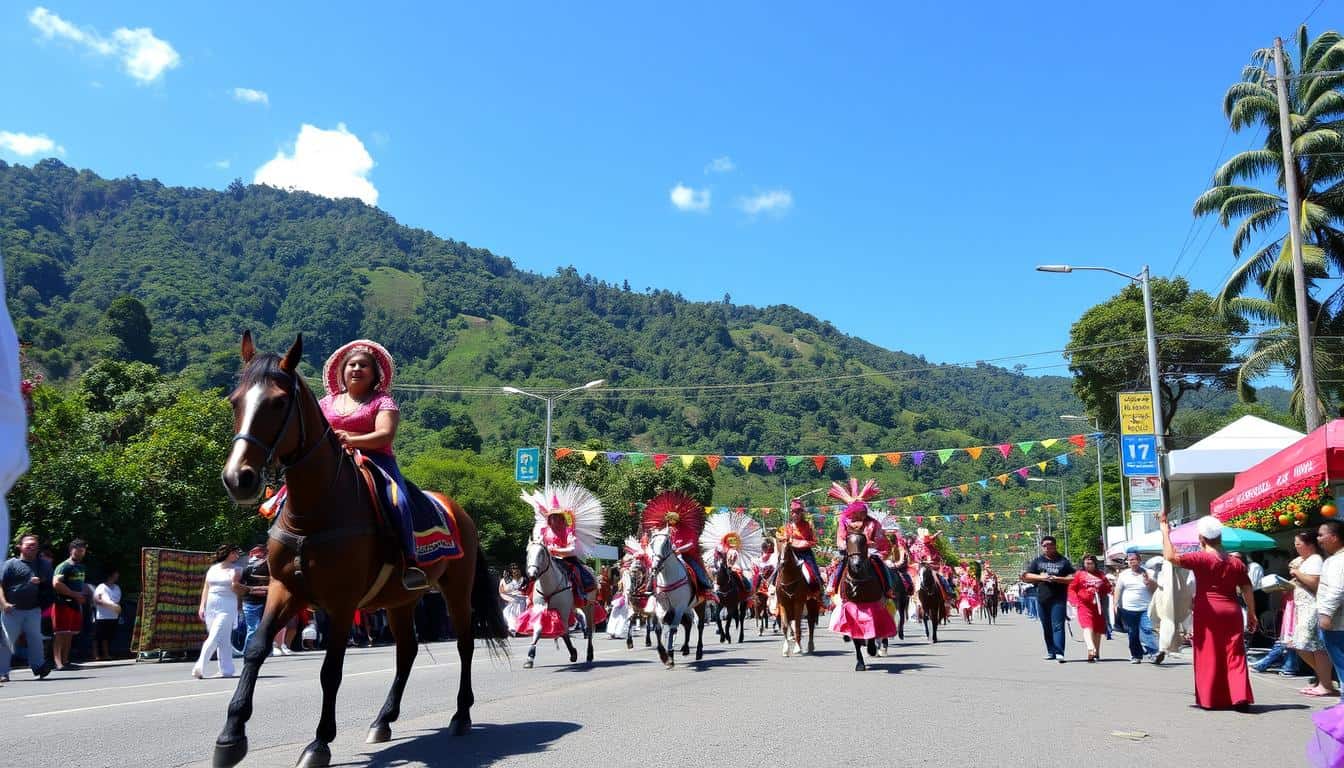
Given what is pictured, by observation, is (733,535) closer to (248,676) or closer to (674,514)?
(674,514)

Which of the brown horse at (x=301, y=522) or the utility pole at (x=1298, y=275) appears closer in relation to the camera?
the brown horse at (x=301, y=522)

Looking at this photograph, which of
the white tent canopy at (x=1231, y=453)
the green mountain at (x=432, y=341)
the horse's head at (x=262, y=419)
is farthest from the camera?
the green mountain at (x=432, y=341)

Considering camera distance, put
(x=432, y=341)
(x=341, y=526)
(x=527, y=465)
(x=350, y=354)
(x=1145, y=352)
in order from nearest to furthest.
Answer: (x=341, y=526), (x=350, y=354), (x=527, y=465), (x=1145, y=352), (x=432, y=341)

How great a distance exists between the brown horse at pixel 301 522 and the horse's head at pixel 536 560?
8.51m

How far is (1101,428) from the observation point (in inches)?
2255

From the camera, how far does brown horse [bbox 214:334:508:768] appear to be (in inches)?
241

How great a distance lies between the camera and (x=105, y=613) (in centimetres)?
2047

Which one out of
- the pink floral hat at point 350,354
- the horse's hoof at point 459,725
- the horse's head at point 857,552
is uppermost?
the pink floral hat at point 350,354

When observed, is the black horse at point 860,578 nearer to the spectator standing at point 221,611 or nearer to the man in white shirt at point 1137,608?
the man in white shirt at point 1137,608

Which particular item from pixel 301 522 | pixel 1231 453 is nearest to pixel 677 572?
pixel 301 522

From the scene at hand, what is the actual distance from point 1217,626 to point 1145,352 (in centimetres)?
4593

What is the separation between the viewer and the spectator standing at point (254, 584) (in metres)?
7.43

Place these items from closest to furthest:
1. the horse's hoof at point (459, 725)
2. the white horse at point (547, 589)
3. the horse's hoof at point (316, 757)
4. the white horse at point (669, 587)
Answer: the horse's hoof at point (316, 757), the horse's hoof at point (459, 725), the white horse at point (547, 589), the white horse at point (669, 587)

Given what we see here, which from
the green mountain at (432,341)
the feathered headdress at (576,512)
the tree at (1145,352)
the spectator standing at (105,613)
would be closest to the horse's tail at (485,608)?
the feathered headdress at (576,512)
